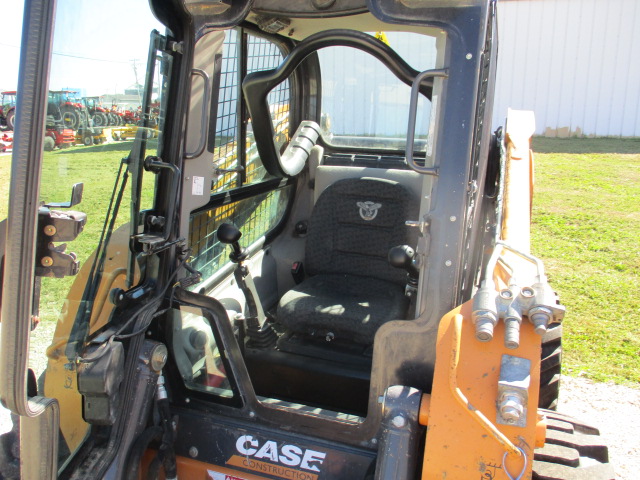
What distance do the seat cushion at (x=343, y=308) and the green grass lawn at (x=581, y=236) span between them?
1009 mm

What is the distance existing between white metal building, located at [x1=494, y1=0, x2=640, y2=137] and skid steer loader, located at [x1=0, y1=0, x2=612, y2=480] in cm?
1466

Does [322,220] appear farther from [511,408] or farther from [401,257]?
[511,408]

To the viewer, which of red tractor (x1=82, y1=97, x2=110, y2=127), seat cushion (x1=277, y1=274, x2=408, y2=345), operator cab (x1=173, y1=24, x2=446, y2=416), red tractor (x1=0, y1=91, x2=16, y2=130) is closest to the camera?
red tractor (x1=0, y1=91, x2=16, y2=130)

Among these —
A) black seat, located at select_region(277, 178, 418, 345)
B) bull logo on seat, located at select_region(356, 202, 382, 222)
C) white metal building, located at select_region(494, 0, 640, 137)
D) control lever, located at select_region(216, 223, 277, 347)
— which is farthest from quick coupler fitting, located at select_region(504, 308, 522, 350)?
white metal building, located at select_region(494, 0, 640, 137)

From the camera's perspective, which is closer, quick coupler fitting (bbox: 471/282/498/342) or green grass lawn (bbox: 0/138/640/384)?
quick coupler fitting (bbox: 471/282/498/342)

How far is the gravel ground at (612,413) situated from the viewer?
9.91 feet

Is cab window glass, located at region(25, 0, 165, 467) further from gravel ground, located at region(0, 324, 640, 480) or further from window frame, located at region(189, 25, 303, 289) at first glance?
gravel ground, located at region(0, 324, 640, 480)

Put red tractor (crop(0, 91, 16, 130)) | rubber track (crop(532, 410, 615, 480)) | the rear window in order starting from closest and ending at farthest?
red tractor (crop(0, 91, 16, 130)), rubber track (crop(532, 410, 615, 480)), the rear window

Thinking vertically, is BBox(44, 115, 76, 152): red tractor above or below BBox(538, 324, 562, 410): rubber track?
above

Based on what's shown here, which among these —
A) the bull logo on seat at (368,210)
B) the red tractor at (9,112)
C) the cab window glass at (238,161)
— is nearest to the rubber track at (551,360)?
the bull logo on seat at (368,210)

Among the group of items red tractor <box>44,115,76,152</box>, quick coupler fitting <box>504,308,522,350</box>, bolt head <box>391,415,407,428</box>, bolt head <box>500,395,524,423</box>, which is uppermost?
red tractor <box>44,115,76,152</box>

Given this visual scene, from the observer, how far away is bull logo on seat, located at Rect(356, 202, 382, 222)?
309cm

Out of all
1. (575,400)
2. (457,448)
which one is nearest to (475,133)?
(457,448)

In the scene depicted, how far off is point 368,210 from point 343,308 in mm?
668
